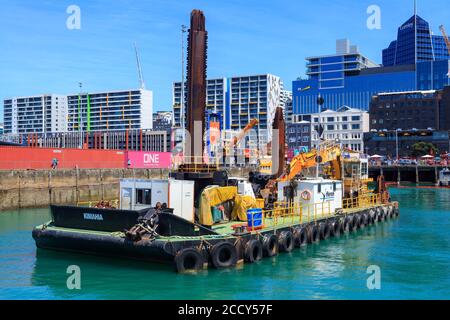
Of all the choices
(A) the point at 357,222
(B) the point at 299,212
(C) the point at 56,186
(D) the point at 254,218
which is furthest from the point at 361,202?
(C) the point at 56,186

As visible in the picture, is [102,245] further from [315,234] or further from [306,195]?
[306,195]

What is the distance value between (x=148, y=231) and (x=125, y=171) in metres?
39.8

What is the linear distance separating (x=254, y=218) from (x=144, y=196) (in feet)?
16.5

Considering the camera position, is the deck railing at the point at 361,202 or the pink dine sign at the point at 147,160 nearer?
the deck railing at the point at 361,202

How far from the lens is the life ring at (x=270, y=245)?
2362 centimetres

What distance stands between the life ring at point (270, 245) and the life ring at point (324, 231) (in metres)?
5.73

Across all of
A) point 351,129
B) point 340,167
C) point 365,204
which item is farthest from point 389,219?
point 351,129

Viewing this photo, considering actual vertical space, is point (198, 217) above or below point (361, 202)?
above

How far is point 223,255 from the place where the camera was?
2138cm

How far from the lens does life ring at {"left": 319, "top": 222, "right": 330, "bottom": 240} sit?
2934 centimetres

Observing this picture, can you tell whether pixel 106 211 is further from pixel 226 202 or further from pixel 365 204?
pixel 365 204

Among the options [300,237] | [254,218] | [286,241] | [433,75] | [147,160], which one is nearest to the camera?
[254,218]

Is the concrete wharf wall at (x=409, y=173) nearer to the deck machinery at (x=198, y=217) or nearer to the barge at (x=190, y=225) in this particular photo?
the deck machinery at (x=198, y=217)

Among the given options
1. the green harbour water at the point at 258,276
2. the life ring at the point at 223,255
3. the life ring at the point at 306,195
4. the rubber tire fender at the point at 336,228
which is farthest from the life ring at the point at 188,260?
the rubber tire fender at the point at 336,228
